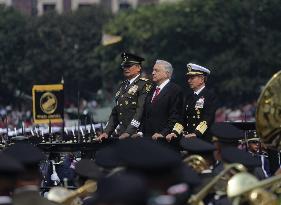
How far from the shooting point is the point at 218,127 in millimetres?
11125

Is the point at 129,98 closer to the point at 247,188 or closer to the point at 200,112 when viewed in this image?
the point at 200,112

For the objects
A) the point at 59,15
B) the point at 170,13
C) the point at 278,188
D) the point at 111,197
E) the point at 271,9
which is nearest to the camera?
the point at 111,197

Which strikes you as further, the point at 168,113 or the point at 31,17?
the point at 31,17

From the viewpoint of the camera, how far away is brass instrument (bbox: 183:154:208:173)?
10125mm

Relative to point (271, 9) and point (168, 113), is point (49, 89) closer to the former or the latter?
point (168, 113)

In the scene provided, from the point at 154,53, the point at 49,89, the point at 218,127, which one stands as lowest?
the point at 154,53

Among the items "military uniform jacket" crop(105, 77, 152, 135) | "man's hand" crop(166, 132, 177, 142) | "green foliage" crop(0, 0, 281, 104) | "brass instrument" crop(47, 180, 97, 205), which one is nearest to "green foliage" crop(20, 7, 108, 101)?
"green foliage" crop(0, 0, 281, 104)

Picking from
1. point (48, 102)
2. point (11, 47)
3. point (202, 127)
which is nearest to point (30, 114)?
point (11, 47)

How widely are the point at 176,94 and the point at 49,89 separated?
312 inches

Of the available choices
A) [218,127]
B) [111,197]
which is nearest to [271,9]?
[218,127]

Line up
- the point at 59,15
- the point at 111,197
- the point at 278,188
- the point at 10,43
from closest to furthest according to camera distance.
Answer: the point at 111,197 < the point at 278,188 < the point at 10,43 < the point at 59,15

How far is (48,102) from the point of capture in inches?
891

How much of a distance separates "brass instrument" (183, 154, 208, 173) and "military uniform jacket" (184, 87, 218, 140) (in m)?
4.01

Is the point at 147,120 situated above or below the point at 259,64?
above
